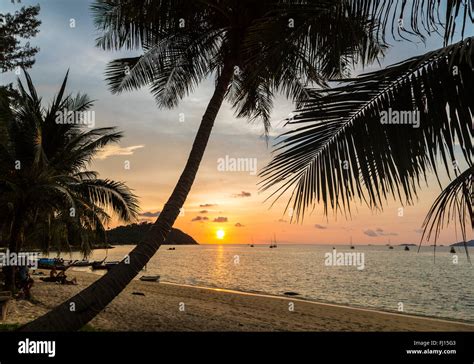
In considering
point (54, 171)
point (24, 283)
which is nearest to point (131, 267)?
point (54, 171)

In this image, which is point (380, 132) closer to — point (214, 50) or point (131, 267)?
point (131, 267)

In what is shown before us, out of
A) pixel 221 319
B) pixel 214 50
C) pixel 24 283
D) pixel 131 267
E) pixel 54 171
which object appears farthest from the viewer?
pixel 24 283

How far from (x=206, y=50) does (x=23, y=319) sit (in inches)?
344

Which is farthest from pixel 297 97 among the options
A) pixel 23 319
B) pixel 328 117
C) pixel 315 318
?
pixel 315 318

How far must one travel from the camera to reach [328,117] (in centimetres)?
313

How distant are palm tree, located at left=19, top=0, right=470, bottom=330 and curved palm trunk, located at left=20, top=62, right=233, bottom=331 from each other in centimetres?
1

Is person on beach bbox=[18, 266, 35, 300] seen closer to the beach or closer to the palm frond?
the beach

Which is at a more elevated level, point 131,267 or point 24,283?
point 131,267

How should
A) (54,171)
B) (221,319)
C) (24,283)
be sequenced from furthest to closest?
(24,283) → (221,319) → (54,171)

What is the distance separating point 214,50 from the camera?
31.3 feet

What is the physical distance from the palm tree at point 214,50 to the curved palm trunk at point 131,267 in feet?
0.05

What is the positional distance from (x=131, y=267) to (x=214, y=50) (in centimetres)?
558

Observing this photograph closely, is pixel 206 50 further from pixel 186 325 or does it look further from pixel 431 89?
pixel 186 325

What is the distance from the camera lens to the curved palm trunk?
18.6ft
